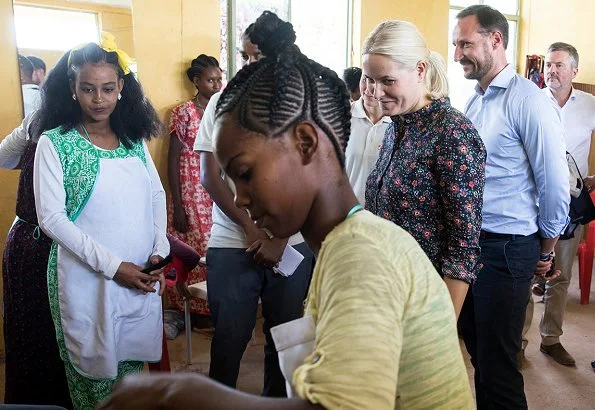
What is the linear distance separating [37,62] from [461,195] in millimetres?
2799

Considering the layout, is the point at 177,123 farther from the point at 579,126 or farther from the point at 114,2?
the point at 579,126

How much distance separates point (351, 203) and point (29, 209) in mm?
1874

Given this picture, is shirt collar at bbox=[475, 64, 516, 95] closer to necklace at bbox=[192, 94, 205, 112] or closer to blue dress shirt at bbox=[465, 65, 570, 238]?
blue dress shirt at bbox=[465, 65, 570, 238]

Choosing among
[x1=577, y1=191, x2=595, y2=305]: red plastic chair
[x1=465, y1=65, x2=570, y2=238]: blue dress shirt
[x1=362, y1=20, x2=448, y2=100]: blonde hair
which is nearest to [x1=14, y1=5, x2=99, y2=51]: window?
[x1=362, y1=20, x2=448, y2=100]: blonde hair

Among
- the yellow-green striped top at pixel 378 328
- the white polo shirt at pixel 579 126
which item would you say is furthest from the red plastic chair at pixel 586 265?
the yellow-green striped top at pixel 378 328

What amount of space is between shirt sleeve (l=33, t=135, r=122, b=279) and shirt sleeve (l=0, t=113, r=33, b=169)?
0.60 m

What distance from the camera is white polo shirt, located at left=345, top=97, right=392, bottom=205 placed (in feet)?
8.27

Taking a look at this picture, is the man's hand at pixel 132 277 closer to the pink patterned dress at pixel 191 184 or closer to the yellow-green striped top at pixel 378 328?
the yellow-green striped top at pixel 378 328

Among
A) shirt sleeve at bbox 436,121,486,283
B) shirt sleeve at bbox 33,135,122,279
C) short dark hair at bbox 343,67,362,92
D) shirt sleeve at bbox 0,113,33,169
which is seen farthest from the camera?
short dark hair at bbox 343,67,362,92

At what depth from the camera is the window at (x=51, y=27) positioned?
331 centimetres

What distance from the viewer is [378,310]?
693 millimetres

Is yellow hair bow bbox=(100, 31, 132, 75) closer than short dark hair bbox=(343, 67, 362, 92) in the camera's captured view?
Yes

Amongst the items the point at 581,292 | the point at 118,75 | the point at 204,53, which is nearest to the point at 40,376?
the point at 118,75

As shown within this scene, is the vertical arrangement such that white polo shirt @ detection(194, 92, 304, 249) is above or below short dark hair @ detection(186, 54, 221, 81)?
below
